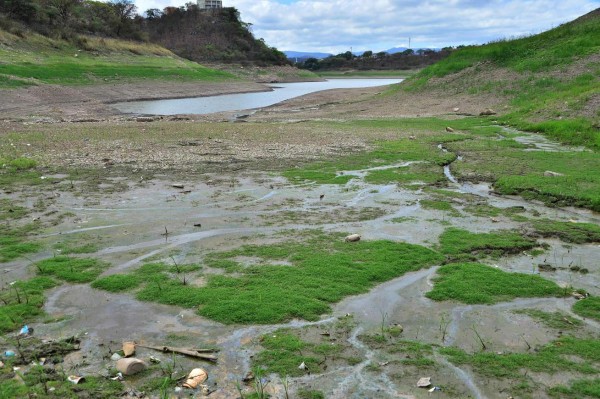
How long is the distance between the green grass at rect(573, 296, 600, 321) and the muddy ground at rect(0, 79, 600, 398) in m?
0.15

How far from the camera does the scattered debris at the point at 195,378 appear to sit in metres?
6.23

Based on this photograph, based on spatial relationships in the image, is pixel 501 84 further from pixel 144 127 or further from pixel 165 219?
pixel 165 219

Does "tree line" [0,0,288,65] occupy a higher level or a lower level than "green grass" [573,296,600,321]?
higher

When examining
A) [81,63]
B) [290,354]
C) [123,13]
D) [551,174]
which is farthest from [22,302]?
[123,13]

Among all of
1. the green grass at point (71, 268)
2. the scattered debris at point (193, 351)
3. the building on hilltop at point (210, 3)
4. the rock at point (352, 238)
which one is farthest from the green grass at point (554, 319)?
the building on hilltop at point (210, 3)

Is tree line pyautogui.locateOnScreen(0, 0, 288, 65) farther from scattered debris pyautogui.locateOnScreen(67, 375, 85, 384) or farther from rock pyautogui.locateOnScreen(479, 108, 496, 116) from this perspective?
scattered debris pyautogui.locateOnScreen(67, 375, 85, 384)

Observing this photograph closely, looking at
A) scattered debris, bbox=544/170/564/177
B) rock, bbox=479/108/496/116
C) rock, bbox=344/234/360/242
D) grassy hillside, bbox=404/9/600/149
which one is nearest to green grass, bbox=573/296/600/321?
rock, bbox=344/234/360/242

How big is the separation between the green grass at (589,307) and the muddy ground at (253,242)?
6.1 inches

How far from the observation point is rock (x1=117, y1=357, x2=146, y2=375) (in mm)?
6379

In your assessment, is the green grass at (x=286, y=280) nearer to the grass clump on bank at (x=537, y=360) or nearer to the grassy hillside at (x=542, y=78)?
the grass clump on bank at (x=537, y=360)

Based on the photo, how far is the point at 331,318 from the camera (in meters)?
8.05

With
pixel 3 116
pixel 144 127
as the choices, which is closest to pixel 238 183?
pixel 144 127

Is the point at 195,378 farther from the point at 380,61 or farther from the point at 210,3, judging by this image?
the point at 210,3

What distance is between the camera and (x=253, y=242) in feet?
37.3
